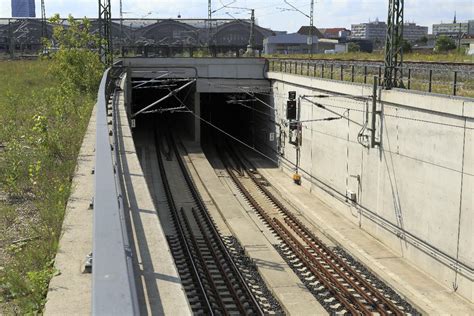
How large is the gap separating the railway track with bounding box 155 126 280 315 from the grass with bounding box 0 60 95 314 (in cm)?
510

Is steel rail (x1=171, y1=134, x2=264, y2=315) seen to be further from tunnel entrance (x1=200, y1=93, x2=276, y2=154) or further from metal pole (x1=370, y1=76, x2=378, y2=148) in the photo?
metal pole (x1=370, y1=76, x2=378, y2=148)

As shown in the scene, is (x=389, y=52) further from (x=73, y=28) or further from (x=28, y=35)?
(x=28, y=35)

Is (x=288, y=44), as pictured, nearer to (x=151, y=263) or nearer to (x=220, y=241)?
(x=220, y=241)

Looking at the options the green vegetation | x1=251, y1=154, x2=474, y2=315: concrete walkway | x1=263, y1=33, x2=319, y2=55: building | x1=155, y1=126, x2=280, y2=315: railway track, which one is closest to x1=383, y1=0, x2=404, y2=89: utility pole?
x1=251, y1=154, x2=474, y2=315: concrete walkway

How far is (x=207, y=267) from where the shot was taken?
56.5ft

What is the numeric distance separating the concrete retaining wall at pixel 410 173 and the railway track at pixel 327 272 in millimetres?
2223

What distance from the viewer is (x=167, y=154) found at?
3850 centimetres

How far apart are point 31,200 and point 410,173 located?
14905 mm

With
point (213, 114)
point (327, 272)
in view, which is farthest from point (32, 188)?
point (213, 114)

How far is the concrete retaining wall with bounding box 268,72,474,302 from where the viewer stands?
54.9 ft

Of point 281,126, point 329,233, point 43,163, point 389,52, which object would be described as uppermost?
point 389,52

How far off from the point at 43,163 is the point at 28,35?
77.7 meters

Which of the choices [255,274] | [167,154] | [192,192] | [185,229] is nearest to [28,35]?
[167,154]

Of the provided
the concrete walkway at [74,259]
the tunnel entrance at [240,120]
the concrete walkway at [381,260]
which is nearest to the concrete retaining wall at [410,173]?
the concrete walkway at [381,260]
